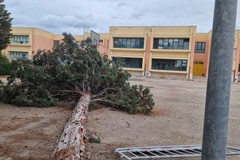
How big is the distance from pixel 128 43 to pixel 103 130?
35.9 meters

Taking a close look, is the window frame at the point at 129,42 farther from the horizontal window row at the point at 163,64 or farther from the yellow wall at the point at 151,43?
the horizontal window row at the point at 163,64

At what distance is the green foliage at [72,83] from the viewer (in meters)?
9.06

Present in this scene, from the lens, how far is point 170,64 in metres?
39.2

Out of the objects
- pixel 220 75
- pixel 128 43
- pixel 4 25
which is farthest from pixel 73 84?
pixel 128 43

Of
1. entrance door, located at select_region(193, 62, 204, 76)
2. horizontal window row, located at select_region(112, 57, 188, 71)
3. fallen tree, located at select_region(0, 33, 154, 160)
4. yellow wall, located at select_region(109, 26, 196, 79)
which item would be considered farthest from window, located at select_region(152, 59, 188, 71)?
fallen tree, located at select_region(0, 33, 154, 160)

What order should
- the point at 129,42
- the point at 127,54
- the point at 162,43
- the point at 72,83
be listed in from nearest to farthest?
the point at 72,83 < the point at 162,43 < the point at 129,42 < the point at 127,54

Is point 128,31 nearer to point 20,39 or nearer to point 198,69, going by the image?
point 198,69

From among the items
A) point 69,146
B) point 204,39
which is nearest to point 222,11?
point 69,146

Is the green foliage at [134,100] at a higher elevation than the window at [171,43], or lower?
lower

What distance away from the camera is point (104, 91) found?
9773 mm

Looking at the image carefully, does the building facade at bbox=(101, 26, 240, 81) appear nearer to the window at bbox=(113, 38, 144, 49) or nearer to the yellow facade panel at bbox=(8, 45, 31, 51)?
the window at bbox=(113, 38, 144, 49)

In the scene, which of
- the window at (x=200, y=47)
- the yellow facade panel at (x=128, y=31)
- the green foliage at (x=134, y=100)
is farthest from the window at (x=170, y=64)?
the green foliage at (x=134, y=100)

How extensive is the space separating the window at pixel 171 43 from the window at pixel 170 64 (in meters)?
2.19

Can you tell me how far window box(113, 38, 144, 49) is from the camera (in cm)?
4062
